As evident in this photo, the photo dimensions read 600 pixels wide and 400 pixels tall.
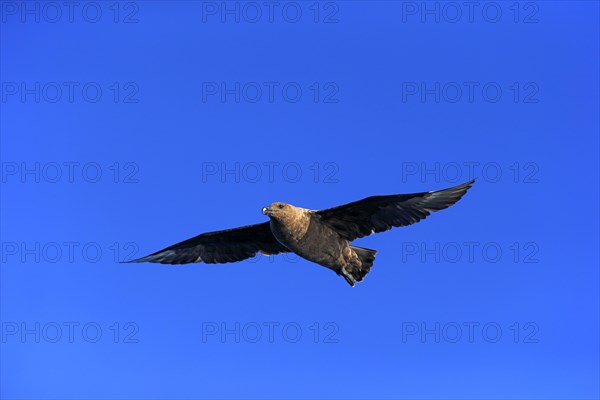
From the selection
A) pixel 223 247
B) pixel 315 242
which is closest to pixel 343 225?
pixel 315 242

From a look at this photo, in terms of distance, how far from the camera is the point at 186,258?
47.4ft

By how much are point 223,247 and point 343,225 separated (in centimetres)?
234

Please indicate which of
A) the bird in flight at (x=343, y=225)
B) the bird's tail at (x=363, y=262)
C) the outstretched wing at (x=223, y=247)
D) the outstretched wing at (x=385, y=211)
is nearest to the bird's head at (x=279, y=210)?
the bird in flight at (x=343, y=225)

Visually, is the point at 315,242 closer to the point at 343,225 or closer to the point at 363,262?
the point at 343,225

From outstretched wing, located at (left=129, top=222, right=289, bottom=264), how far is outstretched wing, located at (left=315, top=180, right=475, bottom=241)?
3.88 feet

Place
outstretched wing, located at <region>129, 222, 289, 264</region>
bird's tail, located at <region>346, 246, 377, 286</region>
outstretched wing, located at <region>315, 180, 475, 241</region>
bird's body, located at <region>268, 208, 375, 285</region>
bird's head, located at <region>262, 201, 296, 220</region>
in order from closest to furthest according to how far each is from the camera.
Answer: bird's head, located at <region>262, 201, 296, 220</region>
bird's body, located at <region>268, 208, 375, 285</region>
outstretched wing, located at <region>315, 180, 475, 241</region>
bird's tail, located at <region>346, 246, 377, 286</region>
outstretched wing, located at <region>129, 222, 289, 264</region>

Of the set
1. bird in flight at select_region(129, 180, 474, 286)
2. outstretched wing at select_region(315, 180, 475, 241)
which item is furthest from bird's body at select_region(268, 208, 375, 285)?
outstretched wing at select_region(315, 180, 475, 241)

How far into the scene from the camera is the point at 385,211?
41.9 feet

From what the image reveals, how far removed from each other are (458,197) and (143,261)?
5574mm

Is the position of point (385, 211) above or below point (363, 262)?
above

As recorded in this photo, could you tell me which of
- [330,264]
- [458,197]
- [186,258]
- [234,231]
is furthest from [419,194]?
[186,258]

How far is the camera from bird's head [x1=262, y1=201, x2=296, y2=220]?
12031mm

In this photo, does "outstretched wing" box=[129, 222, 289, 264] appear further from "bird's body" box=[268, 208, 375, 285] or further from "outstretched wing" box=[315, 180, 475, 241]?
"outstretched wing" box=[315, 180, 475, 241]

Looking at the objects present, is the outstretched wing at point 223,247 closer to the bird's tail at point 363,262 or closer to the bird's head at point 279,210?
the bird's head at point 279,210
